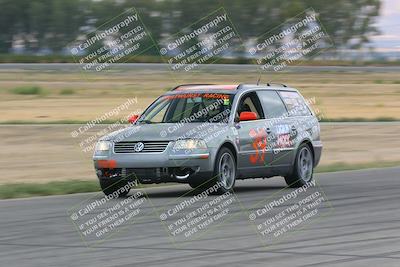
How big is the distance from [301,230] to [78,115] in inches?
1118

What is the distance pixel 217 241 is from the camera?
425 inches

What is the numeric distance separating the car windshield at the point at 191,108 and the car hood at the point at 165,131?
308 mm

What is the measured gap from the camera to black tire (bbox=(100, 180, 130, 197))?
51.0 ft

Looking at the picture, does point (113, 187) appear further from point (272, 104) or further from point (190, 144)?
point (272, 104)

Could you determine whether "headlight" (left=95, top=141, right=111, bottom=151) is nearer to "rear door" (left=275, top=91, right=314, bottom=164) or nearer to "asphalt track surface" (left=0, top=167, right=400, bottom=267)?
"asphalt track surface" (left=0, top=167, right=400, bottom=267)

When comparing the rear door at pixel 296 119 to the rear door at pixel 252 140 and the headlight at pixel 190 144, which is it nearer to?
the rear door at pixel 252 140

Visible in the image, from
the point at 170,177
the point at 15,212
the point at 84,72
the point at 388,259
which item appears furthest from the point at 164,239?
the point at 84,72

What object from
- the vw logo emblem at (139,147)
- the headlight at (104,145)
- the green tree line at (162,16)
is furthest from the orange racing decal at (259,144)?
the green tree line at (162,16)

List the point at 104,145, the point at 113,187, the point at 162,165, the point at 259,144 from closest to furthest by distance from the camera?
the point at 162,165
the point at 104,145
the point at 113,187
the point at 259,144

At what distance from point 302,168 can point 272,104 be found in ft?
3.91

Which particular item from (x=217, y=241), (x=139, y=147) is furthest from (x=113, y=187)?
(x=217, y=241)

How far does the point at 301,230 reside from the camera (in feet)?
38.4

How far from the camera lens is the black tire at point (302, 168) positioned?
17344 millimetres

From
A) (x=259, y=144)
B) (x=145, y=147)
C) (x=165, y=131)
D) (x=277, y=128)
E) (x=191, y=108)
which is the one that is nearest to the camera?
(x=145, y=147)
